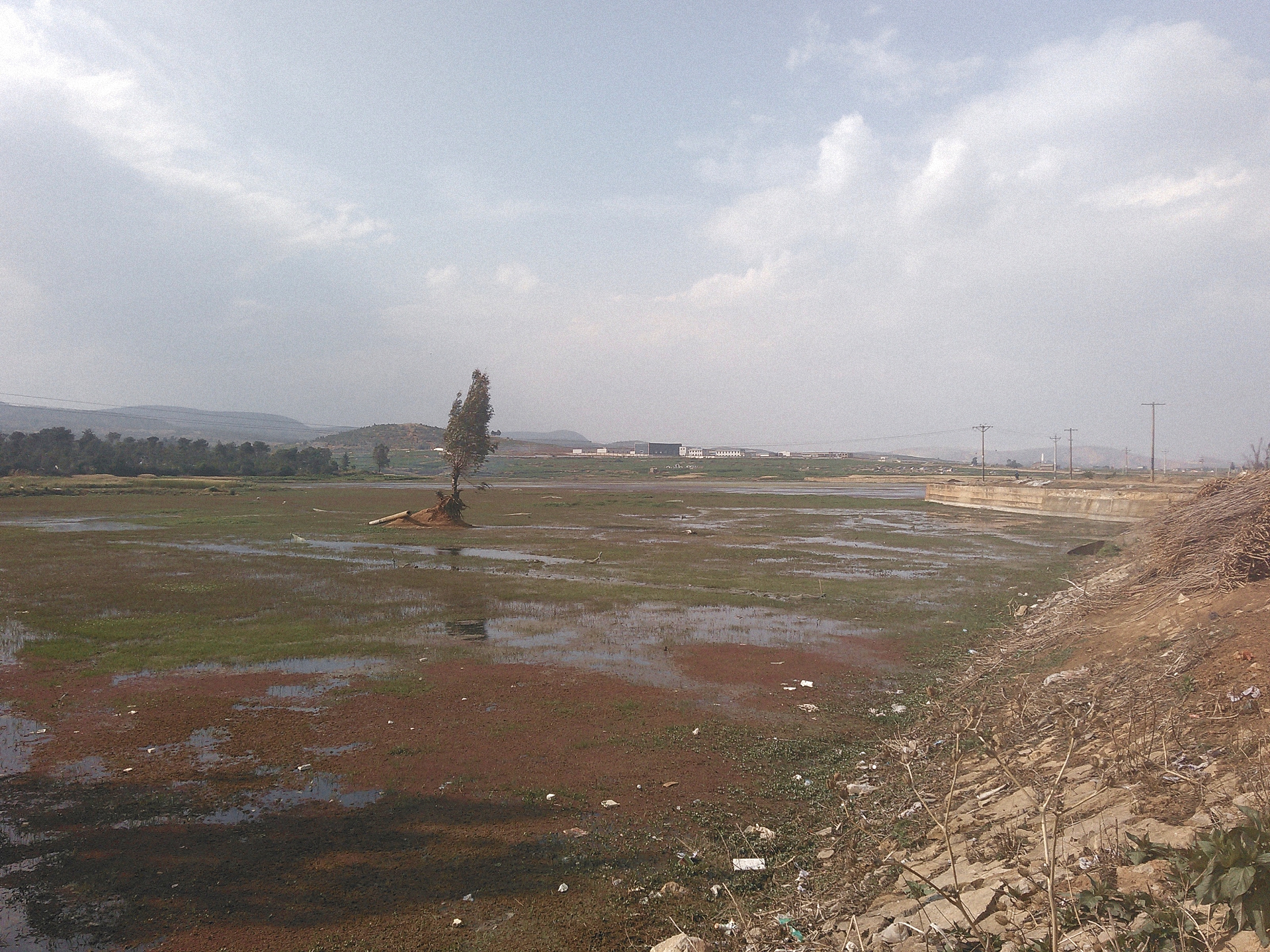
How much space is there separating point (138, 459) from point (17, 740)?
12888 centimetres

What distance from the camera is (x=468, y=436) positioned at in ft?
154

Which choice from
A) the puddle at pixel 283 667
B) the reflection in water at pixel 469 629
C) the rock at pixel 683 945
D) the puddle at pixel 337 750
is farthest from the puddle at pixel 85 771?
the reflection in water at pixel 469 629

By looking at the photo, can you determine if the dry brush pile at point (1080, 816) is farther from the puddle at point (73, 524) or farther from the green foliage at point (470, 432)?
the puddle at point (73, 524)

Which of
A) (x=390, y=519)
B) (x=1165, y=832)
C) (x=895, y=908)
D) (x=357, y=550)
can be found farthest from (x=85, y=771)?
(x=390, y=519)

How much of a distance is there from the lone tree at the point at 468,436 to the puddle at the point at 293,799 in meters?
37.7

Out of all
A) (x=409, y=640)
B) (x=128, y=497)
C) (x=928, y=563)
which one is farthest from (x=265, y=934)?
(x=128, y=497)

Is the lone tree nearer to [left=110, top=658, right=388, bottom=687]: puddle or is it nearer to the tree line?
[left=110, top=658, right=388, bottom=687]: puddle

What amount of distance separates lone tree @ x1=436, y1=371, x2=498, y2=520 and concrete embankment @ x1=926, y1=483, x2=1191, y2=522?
4234 centimetres

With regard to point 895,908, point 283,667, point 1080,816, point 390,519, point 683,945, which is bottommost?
point 283,667

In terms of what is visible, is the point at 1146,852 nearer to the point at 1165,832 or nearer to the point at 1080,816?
the point at 1165,832

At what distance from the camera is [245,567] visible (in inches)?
1085

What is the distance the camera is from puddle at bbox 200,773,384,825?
26.5ft

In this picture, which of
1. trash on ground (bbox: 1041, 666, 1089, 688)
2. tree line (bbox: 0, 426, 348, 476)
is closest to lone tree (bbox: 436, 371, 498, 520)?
trash on ground (bbox: 1041, 666, 1089, 688)

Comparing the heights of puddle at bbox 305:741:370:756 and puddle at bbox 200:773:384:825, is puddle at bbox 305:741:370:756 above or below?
below
